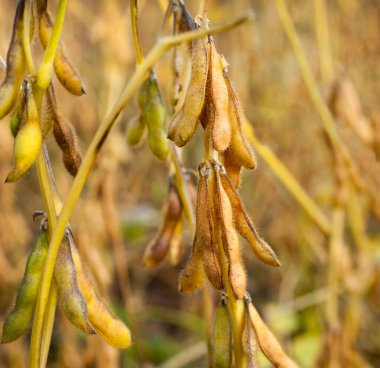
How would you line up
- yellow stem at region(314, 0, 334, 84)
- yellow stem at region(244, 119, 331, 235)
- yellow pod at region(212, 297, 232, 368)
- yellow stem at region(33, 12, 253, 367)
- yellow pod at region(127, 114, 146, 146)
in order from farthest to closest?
yellow stem at region(314, 0, 334, 84)
yellow stem at region(244, 119, 331, 235)
yellow pod at region(127, 114, 146, 146)
yellow pod at region(212, 297, 232, 368)
yellow stem at region(33, 12, 253, 367)

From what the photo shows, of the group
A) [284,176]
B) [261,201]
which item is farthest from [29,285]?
[261,201]

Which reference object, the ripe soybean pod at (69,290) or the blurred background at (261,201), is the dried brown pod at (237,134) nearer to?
the ripe soybean pod at (69,290)

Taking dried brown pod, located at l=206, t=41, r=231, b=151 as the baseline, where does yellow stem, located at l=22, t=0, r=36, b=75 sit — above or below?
above

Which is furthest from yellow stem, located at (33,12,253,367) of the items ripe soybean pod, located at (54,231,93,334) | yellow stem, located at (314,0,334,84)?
yellow stem, located at (314,0,334,84)

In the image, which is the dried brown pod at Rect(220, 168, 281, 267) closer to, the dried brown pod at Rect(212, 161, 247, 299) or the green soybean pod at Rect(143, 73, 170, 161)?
the dried brown pod at Rect(212, 161, 247, 299)

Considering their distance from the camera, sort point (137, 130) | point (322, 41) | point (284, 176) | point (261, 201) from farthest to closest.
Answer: point (261, 201) < point (322, 41) < point (284, 176) < point (137, 130)

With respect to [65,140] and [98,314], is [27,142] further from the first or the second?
[98,314]
